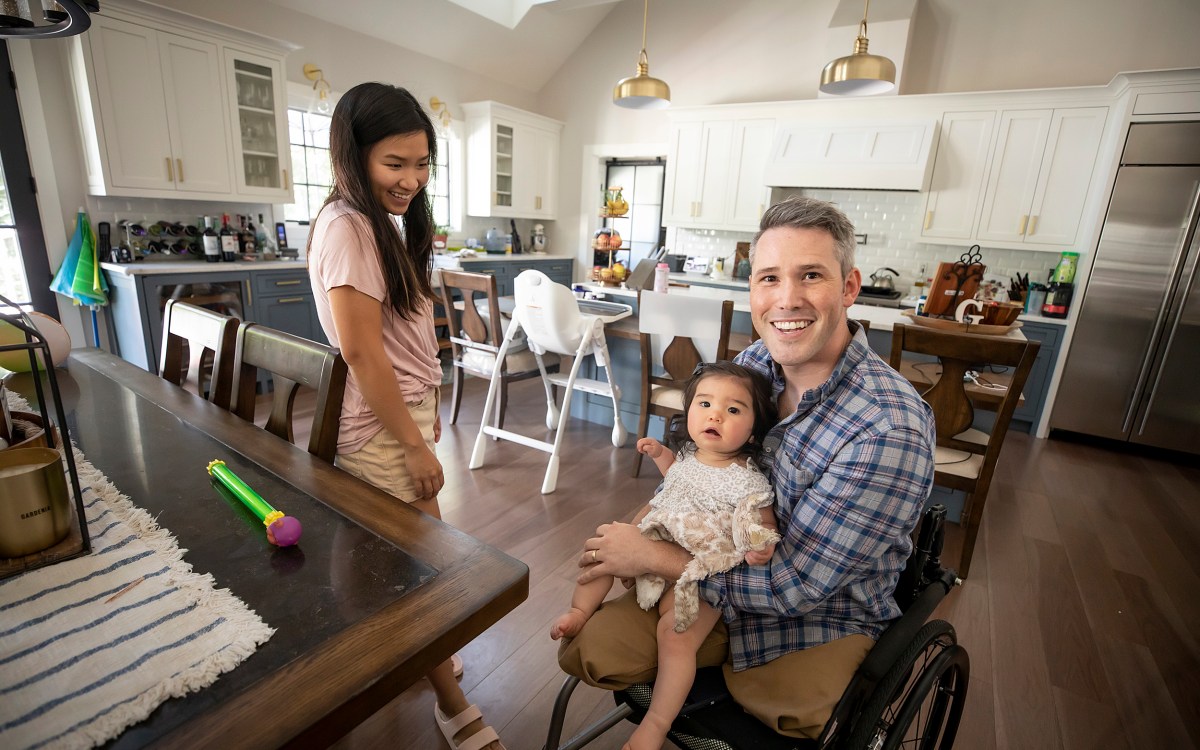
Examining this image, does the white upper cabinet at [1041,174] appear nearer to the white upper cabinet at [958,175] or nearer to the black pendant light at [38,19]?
the white upper cabinet at [958,175]

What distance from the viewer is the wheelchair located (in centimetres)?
83

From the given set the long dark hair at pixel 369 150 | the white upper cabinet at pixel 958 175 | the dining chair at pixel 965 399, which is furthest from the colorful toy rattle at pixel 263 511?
the white upper cabinet at pixel 958 175

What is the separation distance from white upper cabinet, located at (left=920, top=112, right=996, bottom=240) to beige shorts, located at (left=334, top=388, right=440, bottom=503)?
452 cm

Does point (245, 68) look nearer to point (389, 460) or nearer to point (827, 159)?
point (389, 460)

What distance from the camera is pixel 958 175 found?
4.26 meters

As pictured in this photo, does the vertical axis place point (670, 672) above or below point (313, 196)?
below

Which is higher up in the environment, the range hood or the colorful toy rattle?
the range hood

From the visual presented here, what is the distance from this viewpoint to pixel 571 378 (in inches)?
110

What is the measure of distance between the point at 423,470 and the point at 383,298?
380 mm

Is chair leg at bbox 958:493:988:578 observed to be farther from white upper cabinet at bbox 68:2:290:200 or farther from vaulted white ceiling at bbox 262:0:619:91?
white upper cabinet at bbox 68:2:290:200

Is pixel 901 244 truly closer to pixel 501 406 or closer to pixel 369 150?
pixel 501 406

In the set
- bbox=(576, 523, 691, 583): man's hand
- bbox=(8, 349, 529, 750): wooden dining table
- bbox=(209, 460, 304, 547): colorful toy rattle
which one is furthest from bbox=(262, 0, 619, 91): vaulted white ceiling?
bbox=(576, 523, 691, 583): man's hand

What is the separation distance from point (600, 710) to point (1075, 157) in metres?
4.75

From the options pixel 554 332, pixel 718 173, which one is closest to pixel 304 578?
pixel 554 332
